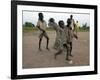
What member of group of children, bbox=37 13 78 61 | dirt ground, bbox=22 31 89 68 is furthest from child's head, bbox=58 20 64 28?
dirt ground, bbox=22 31 89 68

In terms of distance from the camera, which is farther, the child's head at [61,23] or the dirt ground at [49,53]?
the child's head at [61,23]

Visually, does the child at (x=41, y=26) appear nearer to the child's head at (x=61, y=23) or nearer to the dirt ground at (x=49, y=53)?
the dirt ground at (x=49, y=53)

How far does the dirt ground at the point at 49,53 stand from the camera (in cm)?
195

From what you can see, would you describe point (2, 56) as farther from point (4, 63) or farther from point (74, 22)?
point (74, 22)

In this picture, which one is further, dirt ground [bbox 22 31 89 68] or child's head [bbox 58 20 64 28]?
child's head [bbox 58 20 64 28]

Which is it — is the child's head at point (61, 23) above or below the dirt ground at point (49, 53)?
above

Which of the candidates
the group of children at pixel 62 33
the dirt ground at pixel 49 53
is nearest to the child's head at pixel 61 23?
the group of children at pixel 62 33

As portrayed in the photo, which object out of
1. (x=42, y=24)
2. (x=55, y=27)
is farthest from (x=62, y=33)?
(x=42, y=24)

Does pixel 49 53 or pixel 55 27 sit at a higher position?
pixel 55 27

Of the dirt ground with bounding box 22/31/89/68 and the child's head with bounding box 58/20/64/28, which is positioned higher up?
the child's head with bounding box 58/20/64/28

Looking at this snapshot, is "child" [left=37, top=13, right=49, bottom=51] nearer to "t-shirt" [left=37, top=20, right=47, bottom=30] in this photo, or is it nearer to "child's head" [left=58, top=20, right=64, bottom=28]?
"t-shirt" [left=37, top=20, right=47, bottom=30]

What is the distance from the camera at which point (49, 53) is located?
2027 mm

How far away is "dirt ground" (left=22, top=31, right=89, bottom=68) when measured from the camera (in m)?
1.95

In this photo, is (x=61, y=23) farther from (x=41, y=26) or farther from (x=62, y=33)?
(x=41, y=26)
